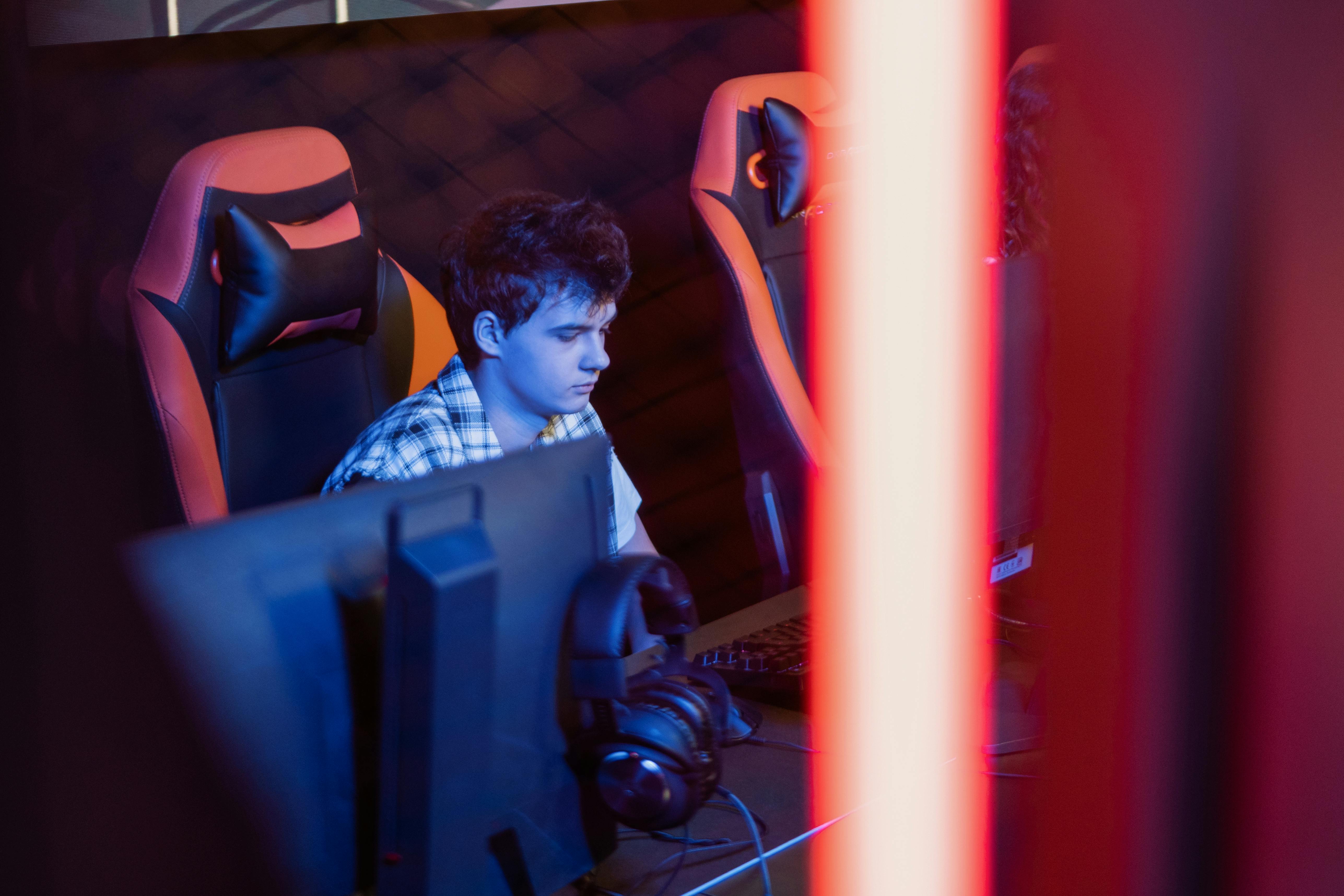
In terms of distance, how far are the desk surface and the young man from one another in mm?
279

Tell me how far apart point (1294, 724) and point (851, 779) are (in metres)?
0.38

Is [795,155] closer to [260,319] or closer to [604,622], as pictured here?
[260,319]

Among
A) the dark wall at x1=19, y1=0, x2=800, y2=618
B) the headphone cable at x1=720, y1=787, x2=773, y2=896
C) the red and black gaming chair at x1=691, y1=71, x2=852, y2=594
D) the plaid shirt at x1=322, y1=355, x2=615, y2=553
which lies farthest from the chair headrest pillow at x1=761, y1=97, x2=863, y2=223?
the headphone cable at x1=720, y1=787, x2=773, y2=896

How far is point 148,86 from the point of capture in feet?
5.40

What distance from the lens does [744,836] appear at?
0.96 metres

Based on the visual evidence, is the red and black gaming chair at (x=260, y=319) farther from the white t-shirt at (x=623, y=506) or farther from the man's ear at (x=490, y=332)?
the white t-shirt at (x=623, y=506)

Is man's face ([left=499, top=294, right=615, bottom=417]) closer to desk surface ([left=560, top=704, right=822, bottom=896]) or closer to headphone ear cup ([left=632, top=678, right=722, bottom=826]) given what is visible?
desk surface ([left=560, top=704, right=822, bottom=896])

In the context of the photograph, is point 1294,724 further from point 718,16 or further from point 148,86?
point 718,16

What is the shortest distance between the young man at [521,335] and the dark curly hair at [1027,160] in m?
0.81

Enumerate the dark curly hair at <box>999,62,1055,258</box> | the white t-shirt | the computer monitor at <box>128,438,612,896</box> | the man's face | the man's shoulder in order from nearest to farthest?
the dark curly hair at <box>999,62,1055,258</box> → the computer monitor at <box>128,438,612,896</box> → the man's shoulder → the man's face → the white t-shirt

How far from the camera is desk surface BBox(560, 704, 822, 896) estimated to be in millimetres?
790

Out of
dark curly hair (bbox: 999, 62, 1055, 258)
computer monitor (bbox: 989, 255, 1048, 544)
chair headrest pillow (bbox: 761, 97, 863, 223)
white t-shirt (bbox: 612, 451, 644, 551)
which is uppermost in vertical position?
chair headrest pillow (bbox: 761, 97, 863, 223)

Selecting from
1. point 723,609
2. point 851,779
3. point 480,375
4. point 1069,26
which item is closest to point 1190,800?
point 1069,26

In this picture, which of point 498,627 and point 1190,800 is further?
point 498,627
